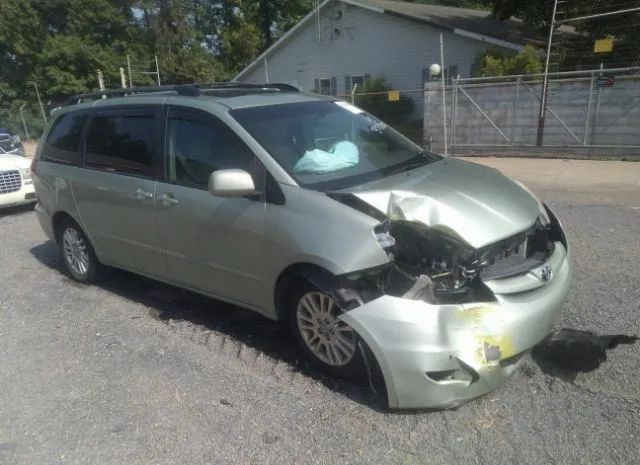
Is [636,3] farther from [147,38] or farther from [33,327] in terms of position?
[147,38]

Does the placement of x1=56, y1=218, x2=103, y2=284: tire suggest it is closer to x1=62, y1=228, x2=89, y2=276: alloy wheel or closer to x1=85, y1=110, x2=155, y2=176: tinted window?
x1=62, y1=228, x2=89, y2=276: alloy wheel

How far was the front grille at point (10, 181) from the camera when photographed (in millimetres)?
8648

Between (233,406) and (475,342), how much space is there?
4.77 feet

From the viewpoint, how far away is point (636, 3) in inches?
574

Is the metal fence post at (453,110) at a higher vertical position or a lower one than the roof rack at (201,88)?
lower

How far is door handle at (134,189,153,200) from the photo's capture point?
4113 mm

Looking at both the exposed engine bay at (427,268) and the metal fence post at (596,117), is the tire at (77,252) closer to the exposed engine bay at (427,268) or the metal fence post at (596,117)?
the exposed engine bay at (427,268)

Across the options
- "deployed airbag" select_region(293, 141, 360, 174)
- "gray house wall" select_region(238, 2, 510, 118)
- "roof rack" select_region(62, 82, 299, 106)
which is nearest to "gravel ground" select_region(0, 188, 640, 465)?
"deployed airbag" select_region(293, 141, 360, 174)

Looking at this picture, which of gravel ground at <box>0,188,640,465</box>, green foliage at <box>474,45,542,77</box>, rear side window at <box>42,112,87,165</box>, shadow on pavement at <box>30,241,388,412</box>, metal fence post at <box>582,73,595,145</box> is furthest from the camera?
green foliage at <box>474,45,542,77</box>

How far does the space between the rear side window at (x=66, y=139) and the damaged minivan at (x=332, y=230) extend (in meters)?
0.17

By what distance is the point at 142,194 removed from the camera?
4.18 metres

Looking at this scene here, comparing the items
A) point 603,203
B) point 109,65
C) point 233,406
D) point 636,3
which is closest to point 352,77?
point 636,3

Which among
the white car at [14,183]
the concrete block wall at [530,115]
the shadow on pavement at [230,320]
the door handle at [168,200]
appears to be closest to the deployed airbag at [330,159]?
the door handle at [168,200]

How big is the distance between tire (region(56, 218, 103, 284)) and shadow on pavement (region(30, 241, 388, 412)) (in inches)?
7.0
